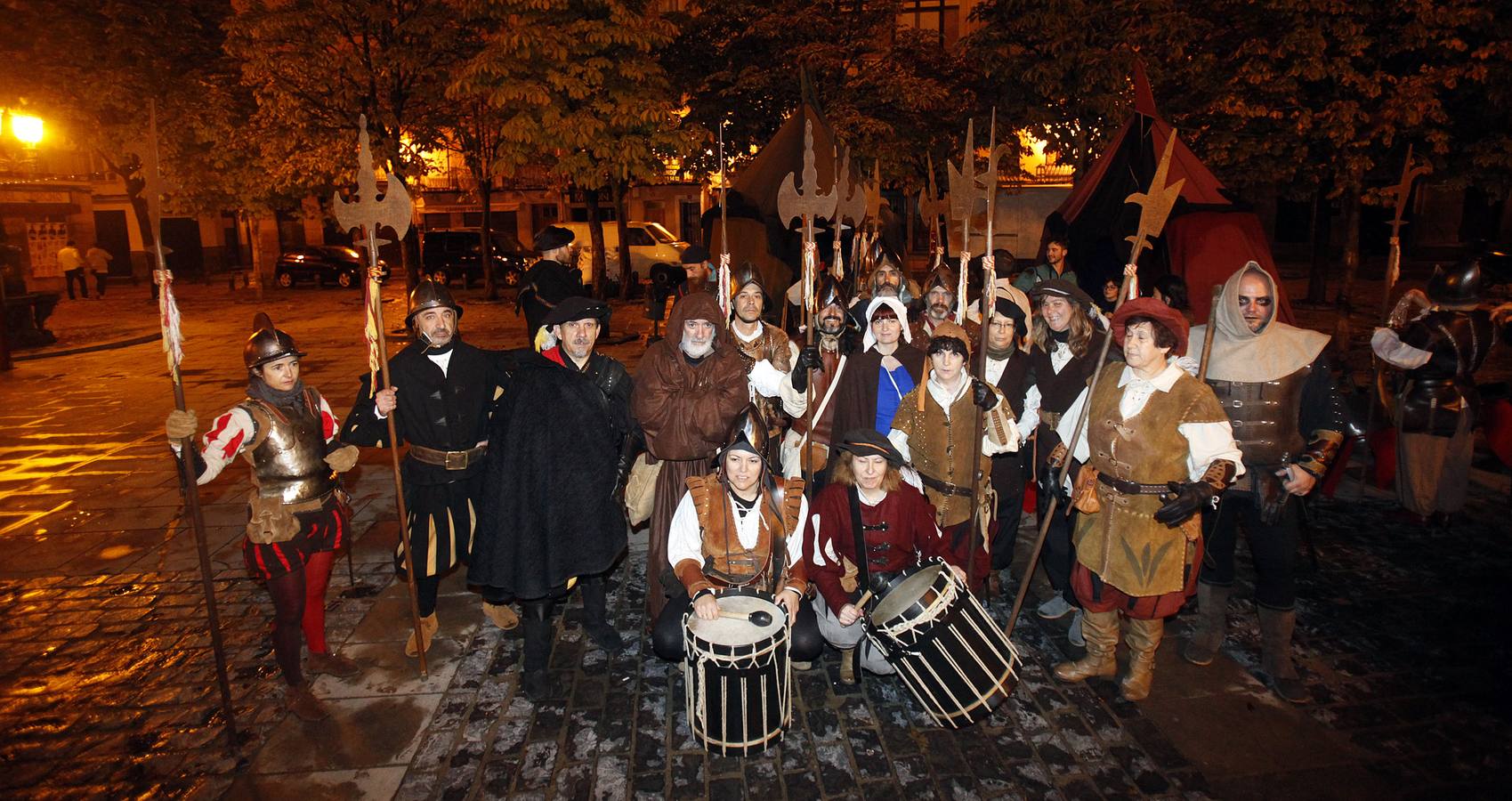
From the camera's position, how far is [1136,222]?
25.2 ft

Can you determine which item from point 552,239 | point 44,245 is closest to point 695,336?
point 552,239

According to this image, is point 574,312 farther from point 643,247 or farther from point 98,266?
point 98,266

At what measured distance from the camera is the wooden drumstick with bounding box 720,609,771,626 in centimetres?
375

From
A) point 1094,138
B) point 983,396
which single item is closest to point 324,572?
point 983,396

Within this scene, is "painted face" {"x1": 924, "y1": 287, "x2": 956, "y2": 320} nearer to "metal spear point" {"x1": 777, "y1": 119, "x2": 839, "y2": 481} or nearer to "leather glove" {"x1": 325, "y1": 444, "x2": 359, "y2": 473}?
"metal spear point" {"x1": 777, "y1": 119, "x2": 839, "y2": 481}

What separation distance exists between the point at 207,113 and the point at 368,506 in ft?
56.5

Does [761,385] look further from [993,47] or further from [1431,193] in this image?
[1431,193]

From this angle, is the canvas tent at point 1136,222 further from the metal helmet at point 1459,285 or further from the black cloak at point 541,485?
the black cloak at point 541,485

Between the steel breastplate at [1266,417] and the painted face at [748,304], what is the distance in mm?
2892

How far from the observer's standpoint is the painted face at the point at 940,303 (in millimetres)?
5953

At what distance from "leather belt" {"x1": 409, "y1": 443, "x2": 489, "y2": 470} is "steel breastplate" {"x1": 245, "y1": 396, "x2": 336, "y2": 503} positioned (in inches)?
20.6

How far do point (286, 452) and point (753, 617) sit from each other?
8.32 ft

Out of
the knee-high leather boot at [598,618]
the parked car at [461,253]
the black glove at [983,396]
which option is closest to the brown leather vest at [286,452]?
the knee-high leather boot at [598,618]

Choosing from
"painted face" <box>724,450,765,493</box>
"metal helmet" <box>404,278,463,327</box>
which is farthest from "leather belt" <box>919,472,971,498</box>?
"metal helmet" <box>404,278,463,327</box>
